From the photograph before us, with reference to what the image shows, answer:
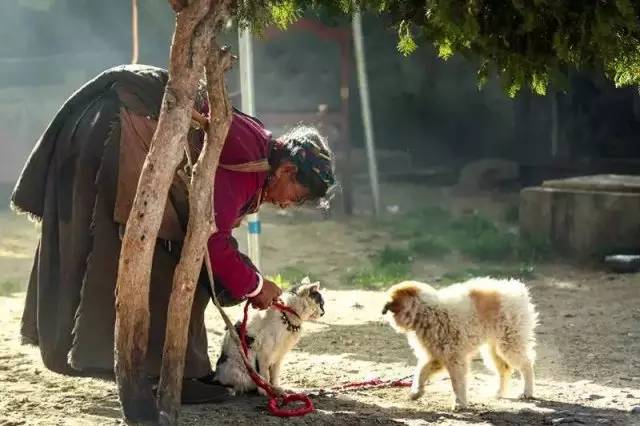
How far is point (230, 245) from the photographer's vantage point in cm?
513

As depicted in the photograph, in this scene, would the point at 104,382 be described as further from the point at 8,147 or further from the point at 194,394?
the point at 8,147

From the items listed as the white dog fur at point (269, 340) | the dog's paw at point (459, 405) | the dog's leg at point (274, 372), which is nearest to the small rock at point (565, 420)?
the dog's paw at point (459, 405)

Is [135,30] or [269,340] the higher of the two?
[135,30]

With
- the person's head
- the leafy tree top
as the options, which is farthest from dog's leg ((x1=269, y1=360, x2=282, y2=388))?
the leafy tree top

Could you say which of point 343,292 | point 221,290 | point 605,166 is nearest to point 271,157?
point 221,290

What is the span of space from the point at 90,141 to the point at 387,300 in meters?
1.99

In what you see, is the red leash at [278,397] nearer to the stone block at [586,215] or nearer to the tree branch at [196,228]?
the tree branch at [196,228]

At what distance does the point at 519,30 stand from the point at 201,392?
8.19 ft

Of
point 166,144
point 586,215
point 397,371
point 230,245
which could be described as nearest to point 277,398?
point 230,245

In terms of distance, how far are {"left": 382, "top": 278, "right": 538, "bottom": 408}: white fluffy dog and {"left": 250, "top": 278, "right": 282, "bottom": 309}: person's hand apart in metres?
0.91

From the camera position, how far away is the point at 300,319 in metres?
6.01

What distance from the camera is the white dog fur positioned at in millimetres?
5715

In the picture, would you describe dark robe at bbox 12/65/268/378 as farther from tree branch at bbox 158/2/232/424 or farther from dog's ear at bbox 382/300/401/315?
dog's ear at bbox 382/300/401/315

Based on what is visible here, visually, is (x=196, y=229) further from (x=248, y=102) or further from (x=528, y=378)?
(x=248, y=102)
